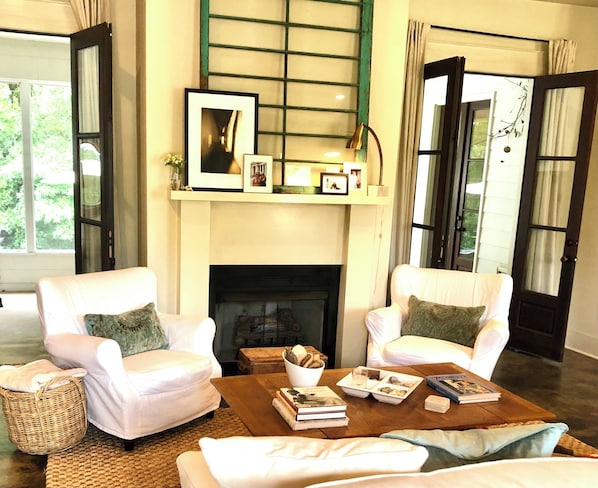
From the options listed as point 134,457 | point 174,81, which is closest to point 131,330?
point 134,457

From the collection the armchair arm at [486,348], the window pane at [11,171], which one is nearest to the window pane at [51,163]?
the window pane at [11,171]

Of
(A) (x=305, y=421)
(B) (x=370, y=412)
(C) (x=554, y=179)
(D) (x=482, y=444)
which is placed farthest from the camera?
(C) (x=554, y=179)

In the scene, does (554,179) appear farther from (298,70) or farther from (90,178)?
(90,178)

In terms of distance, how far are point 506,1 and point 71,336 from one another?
14.3ft

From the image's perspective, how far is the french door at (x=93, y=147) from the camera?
3740 millimetres

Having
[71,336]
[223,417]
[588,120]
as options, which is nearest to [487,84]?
[588,120]

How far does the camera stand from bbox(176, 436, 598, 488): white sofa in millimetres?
1118

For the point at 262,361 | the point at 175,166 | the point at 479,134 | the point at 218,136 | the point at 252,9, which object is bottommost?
the point at 262,361

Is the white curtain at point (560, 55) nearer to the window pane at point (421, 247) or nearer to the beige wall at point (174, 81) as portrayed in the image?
the beige wall at point (174, 81)

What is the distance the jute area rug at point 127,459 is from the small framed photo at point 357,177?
1830 millimetres

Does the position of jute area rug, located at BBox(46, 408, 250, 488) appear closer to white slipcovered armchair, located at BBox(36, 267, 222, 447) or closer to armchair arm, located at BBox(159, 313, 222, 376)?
white slipcovered armchair, located at BBox(36, 267, 222, 447)

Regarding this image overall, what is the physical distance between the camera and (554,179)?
473cm

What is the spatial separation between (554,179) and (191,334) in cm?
338

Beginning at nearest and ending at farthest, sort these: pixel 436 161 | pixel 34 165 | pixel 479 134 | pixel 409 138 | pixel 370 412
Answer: pixel 370 412, pixel 436 161, pixel 409 138, pixel 479 134, pixel 34 165
